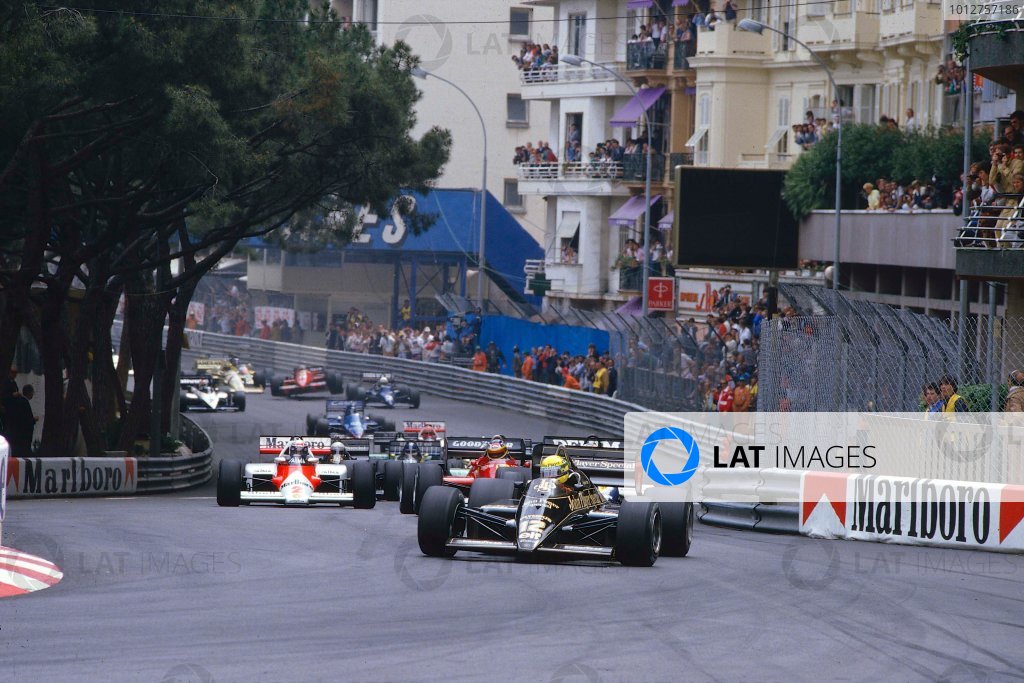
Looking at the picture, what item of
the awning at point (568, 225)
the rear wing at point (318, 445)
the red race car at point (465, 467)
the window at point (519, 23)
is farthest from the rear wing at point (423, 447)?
the window at point (519, 23)

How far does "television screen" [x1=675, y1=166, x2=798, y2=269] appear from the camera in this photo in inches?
1323

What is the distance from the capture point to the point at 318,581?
13.4m

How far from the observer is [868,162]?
103 ft

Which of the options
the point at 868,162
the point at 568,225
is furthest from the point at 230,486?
the point at 568,225

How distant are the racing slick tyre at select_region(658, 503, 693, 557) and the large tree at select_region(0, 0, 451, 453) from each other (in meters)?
9.93

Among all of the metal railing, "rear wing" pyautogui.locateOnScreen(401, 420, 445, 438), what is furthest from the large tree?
the metal railing

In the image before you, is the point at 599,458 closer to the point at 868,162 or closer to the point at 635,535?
the point at 635,535

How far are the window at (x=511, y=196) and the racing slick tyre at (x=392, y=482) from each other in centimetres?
4731

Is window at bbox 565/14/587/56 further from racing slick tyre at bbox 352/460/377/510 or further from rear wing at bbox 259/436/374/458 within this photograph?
racing slick tyre at bbox 352/460/377/510

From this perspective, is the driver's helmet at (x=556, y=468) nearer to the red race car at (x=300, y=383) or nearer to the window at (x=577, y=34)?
the red race car at (x=300, y=383)

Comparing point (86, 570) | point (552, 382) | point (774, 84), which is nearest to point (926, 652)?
point (86, 570)

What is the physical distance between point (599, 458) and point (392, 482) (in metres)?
3.01

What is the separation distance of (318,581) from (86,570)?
2050 mm

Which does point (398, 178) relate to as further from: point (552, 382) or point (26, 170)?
point (552, 382)
